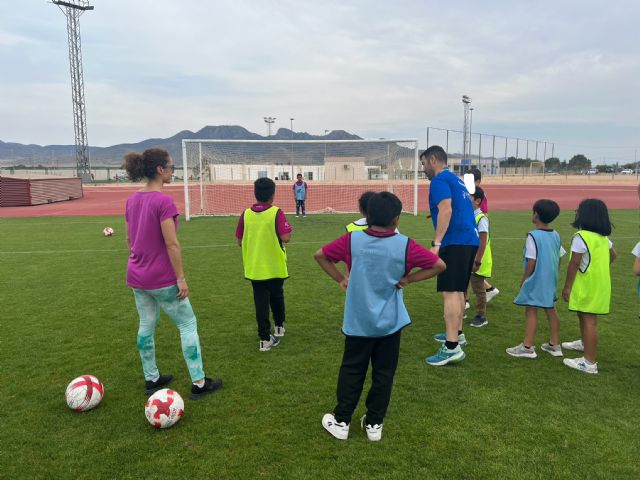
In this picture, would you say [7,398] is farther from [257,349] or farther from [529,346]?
[529,346]

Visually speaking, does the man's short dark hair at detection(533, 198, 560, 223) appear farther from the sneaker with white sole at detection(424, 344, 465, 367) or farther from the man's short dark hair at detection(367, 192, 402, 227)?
the man's short dark hair at detection(367, 192, 402, 227)

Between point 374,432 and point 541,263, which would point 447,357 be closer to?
point 541,263

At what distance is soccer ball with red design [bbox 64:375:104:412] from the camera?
3576 millimetres

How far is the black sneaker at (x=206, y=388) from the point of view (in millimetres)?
3807

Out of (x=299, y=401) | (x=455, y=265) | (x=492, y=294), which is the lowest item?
(x=299, y=401)

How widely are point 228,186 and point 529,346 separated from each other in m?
19.2

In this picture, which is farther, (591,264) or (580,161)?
(580,161)

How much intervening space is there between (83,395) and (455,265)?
361 cm

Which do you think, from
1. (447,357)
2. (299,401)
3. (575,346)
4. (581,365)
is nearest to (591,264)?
(581,365)

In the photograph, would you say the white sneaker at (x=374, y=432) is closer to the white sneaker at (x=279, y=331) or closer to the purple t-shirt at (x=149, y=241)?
the purple t-shirt at (x=149, y=241)

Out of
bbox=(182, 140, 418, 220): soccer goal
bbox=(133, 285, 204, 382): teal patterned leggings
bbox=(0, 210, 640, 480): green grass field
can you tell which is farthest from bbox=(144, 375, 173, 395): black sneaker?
bbox=(182, 140, 418, 220): soccer goal

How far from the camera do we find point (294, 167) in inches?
864

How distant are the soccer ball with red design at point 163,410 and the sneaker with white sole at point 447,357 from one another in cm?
253

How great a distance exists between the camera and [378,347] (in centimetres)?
308
